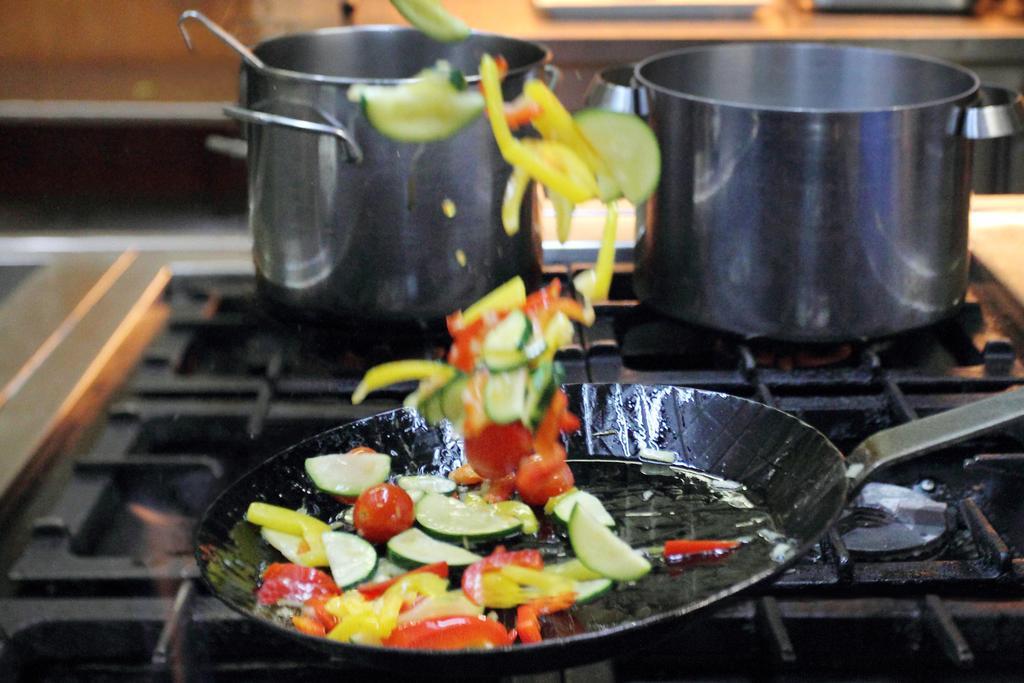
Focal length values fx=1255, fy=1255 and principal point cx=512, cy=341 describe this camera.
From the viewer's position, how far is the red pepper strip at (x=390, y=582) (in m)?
0.79

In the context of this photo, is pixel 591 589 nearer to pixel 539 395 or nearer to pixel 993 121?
pixel 539 395

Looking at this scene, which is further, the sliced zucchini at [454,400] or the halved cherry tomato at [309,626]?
the sliced zucchini at [454,400]

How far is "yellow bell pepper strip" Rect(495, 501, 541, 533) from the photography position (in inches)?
33.6

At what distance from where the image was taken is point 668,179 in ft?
3.78

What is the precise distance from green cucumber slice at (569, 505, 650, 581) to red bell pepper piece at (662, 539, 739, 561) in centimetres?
3

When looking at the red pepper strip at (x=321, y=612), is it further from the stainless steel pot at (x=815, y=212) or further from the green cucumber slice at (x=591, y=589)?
the stainless steel pot at (x=815, y=212)

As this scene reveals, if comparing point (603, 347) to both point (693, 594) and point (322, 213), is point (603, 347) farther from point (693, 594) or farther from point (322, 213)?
point (693, 594)

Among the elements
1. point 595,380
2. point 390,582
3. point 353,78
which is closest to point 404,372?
point 390,582

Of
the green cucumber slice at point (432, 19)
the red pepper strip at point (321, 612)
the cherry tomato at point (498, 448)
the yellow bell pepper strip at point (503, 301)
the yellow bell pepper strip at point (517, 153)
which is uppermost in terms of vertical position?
the green cucumber slice at point (432, 19)

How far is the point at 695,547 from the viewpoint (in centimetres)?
81

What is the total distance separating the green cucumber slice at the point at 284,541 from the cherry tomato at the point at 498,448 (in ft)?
0.43

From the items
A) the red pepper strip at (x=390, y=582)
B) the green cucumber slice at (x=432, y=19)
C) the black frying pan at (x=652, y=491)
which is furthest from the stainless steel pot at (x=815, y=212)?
the red pepper strip at (x=390, y=582)

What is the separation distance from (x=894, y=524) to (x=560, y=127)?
37cm

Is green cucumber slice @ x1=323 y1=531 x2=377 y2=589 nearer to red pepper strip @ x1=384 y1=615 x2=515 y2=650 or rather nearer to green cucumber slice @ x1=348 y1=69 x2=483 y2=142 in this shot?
red pepper strip @ x1=384 y1=615 x2=515 y2=650
